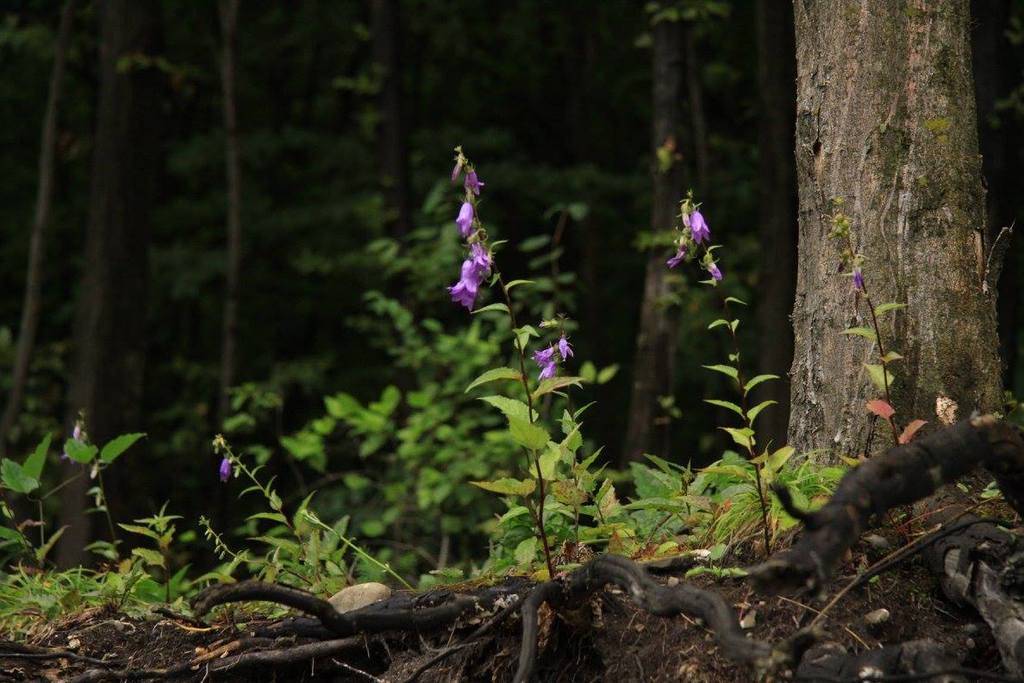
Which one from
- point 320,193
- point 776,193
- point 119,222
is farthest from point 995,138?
point 320,193

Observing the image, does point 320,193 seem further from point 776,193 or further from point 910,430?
point 910,430

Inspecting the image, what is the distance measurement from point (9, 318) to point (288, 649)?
43.2 ft

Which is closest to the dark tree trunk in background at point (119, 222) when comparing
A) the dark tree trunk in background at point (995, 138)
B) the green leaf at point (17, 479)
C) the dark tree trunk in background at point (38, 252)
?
the dark tree trunk in background at point (38, 252)

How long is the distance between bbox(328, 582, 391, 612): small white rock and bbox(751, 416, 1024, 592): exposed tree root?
141 cm

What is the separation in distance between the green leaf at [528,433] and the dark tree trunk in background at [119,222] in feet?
20.5

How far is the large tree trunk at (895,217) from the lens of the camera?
3.29 meters

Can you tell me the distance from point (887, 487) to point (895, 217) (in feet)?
4.27

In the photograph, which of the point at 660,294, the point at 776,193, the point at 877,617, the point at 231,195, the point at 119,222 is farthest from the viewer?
the point at 231,195

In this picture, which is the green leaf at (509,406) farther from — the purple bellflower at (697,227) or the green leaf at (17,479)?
the green leaf at (17,479)

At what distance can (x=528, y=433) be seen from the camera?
2848 millimetres

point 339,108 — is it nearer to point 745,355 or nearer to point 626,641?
point 745,355

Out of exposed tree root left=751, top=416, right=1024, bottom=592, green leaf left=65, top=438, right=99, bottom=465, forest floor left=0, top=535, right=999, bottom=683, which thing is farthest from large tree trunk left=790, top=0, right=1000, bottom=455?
green leaf left=65, top=438, right=99, bottom=465

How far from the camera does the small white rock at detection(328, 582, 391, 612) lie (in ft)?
10.9

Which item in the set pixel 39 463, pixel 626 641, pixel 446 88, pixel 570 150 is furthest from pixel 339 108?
pixel 626 641
